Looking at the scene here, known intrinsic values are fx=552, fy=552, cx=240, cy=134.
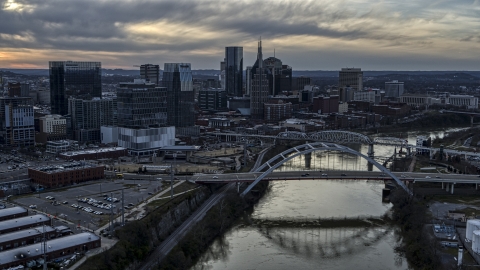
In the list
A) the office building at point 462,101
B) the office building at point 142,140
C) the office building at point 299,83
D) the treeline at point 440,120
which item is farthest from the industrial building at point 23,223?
the office building at point 299,83

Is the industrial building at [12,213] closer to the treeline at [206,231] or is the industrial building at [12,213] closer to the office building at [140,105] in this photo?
the treeline at [206,231]

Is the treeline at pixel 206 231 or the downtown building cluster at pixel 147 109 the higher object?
the downtown building cluster at pixel 147 109

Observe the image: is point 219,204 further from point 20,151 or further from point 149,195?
point 20,151

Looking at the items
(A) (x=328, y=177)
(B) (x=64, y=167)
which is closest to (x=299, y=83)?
(A) (x=328, y=177)

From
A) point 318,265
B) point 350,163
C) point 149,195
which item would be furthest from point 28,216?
point 350,163

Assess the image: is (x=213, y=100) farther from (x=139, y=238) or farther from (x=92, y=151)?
(x=139, y=238)

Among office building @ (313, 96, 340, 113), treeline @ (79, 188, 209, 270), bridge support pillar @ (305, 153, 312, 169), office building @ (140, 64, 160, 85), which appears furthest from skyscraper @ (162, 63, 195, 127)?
office building @ (313, 96, 340, 113)
